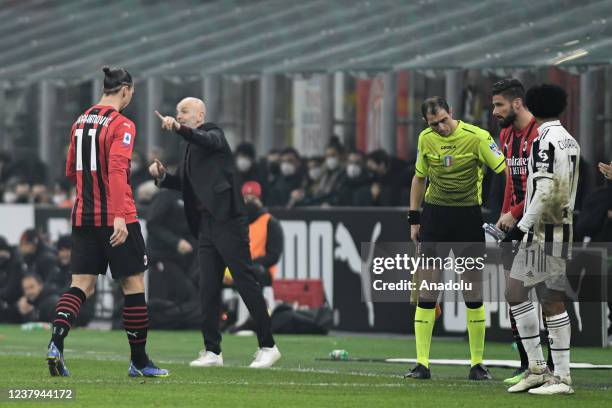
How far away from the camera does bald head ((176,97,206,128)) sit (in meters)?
13.1

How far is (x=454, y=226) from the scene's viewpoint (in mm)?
12398

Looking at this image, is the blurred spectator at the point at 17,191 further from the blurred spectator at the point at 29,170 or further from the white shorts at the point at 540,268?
the white shorts at the point at 540,268

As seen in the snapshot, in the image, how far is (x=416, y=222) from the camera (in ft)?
41.4

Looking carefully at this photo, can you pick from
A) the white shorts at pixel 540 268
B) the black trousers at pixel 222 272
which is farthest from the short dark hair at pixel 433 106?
the black trousers at pixel 222 272

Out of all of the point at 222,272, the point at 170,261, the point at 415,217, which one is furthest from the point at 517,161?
the point at 170,261

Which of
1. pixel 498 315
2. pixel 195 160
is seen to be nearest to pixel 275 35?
pixel 498 315

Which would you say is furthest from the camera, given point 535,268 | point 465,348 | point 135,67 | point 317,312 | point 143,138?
point 143,138

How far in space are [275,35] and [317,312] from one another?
225 inches

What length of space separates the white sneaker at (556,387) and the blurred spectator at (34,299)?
33.7 ft

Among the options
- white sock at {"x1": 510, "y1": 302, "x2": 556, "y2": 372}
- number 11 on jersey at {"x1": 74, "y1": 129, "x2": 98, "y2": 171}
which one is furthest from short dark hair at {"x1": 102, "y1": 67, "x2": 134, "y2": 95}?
white sock at {"x1": 510, "y1": 302, "x2": 556, "y2": 372}

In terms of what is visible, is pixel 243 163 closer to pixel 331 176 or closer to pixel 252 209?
pixel 331 176

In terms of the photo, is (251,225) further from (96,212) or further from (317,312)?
(96,212)

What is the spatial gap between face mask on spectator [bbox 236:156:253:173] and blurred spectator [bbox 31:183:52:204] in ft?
10.4

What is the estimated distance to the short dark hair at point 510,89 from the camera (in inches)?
473
